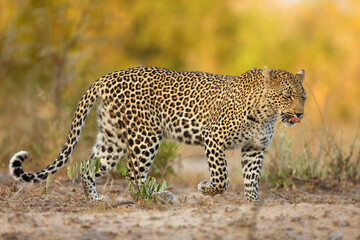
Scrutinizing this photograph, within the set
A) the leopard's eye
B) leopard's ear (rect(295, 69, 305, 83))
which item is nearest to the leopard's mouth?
the leopard's eye

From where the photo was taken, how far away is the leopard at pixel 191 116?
7688 mm

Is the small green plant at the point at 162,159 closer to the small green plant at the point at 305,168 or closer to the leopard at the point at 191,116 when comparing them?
the small green plant at the point at 305,168

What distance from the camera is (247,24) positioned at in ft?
99.6

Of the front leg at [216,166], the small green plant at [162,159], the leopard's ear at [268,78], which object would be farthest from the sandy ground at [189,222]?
the small green plant at [162,159]

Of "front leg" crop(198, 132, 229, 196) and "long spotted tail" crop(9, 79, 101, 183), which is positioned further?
"front leg" crop(198, 132, 229, 196)

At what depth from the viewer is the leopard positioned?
7.69 m

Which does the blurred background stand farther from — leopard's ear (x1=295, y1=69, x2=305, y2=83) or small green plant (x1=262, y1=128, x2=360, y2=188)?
leopard's ear (x1=295, y1=69, x2=305, y2=83)

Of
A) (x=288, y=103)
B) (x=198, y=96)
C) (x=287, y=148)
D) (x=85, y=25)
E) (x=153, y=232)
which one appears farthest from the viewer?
(x=85, y=25)

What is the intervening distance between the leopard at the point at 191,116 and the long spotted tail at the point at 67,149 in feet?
0.04

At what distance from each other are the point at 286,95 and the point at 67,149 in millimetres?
2734

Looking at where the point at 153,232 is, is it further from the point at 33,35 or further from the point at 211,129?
the point at 33,35

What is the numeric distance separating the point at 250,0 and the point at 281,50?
4.09 metres

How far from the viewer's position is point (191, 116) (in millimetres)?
8094

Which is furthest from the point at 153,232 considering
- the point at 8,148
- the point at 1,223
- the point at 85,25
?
the point at 85,25
